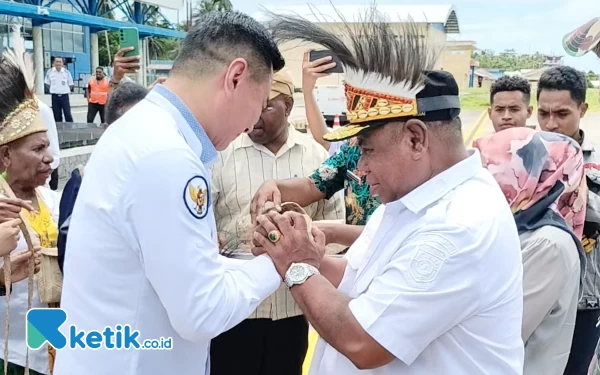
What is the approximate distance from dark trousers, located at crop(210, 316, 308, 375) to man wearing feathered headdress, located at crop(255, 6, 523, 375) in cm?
120

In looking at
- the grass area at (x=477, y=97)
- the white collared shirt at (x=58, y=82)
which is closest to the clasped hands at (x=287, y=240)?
the grass area at (x=477, y=97)

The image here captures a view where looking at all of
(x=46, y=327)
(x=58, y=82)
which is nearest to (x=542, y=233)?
(x=46, y=327)

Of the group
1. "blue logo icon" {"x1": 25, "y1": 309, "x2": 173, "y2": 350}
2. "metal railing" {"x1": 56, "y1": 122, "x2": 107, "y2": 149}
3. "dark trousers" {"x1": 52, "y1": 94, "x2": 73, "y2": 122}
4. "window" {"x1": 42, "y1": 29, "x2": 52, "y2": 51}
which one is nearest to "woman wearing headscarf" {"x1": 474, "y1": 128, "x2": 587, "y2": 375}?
"blue logo icon" {"x1": 25, "y1": 309, "x2": 173, "y2": 350}

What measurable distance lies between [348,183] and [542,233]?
111cm

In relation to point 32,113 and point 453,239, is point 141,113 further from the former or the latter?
point 32,113

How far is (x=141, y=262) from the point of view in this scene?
5.04 feet

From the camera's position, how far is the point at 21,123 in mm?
2719

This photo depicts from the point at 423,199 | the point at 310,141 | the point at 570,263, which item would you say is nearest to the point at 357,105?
the point at 423,199

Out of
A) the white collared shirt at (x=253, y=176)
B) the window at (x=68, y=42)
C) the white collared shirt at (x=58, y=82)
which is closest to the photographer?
the white collared shirt at (x=253, y=176)

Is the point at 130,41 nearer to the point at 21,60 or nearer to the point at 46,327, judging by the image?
the point at 21,60

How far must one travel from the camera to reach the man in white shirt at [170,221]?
1452 mm

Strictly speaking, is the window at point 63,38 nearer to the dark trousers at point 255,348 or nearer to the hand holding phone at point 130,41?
the hand holding phone at point 130,41

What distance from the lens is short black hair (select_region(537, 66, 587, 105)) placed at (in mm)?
3617

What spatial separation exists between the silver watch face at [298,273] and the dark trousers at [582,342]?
5.29ft
